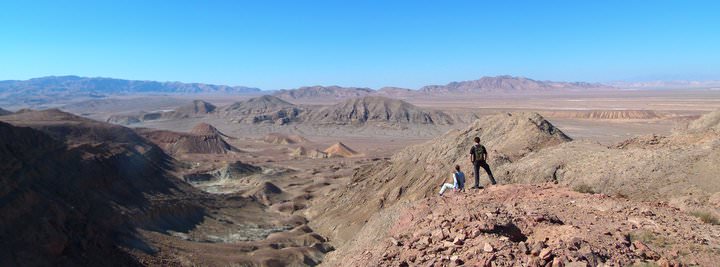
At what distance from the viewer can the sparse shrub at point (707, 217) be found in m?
9.76

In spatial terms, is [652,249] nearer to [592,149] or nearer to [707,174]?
[707,174]

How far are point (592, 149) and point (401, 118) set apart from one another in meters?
94.1

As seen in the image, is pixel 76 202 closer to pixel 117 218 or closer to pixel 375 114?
pixel 117 218

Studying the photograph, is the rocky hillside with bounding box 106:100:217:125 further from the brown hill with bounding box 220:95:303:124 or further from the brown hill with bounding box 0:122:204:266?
the brown hill with bounding box 0:122:204:266

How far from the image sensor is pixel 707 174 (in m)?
12.8

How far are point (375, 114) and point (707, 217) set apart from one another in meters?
108

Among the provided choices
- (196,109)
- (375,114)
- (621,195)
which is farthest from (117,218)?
(196,109)

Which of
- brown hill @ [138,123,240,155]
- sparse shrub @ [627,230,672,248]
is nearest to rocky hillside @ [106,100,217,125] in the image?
brown hill @ [138,123,240,155]

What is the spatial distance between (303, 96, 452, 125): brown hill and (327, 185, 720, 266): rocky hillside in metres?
99.9

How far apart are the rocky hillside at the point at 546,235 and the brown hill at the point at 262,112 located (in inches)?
4350

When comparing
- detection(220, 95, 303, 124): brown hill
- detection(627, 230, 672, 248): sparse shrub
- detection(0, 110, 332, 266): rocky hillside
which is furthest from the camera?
detection(220, 95, 303, 124): brown hill

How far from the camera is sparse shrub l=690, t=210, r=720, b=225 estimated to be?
976 cm

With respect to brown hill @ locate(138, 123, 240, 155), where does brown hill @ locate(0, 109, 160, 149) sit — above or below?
above

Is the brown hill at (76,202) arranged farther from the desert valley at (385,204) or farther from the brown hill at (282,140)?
the brown hill at (282,140)
